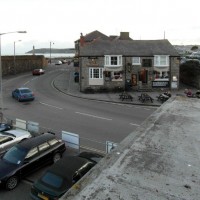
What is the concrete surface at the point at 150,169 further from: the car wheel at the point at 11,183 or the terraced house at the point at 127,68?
the terraced house at the point at 127,68

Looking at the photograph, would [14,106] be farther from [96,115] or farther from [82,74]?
[82,74]

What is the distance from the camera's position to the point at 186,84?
153ft

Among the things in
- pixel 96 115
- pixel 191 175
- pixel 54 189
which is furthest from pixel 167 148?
pixel 96 115

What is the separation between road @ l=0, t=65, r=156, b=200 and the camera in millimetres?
19344

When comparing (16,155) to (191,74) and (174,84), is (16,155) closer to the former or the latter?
(174,84)

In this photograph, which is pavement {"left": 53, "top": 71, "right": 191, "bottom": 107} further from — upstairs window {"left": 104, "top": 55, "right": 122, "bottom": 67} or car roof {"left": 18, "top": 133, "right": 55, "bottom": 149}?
car roof {"left": 18, "top": 133, "right": 55, "bottom": 149}

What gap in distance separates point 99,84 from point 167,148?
104 ft

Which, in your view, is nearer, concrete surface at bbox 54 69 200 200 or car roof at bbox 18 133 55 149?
concrete surface at bbox 54 69 200 200

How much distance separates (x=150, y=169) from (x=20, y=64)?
192 feet

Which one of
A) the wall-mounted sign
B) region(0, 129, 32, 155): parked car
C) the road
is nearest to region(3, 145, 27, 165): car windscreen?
the road

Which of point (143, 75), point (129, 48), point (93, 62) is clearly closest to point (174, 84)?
point (143, 75)

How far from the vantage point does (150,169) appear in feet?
23.3

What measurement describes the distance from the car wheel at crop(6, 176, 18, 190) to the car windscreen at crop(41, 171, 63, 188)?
197 centimetres

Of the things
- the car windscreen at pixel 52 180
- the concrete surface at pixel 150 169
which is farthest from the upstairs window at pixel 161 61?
the car windscreen at pixel 52 180
